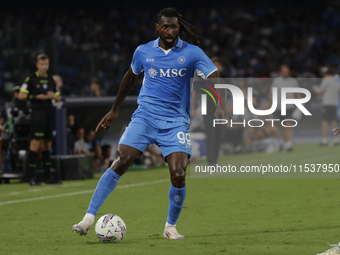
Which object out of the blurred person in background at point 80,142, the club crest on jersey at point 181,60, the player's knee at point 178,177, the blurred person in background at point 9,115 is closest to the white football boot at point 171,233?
the player's knee at point 178,177

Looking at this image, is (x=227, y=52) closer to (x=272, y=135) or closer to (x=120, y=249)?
(x=272, y=135)

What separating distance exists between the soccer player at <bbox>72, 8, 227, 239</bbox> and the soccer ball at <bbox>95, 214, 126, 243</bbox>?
13 cm

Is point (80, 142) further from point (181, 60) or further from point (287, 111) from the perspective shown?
point (181, 60)

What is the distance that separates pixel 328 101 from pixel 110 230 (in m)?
11.2

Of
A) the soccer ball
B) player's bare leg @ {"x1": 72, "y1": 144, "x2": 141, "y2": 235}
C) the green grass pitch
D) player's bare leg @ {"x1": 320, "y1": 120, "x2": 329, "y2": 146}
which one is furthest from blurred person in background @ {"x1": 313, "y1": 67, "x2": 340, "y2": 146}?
the soccer ball

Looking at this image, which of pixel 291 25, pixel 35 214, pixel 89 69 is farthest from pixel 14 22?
pixel 291 25

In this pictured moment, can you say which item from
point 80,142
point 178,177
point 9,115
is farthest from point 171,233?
point 80,142

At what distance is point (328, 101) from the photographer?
1559 cm

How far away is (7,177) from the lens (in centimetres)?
1094

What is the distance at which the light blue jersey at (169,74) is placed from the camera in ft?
18.1

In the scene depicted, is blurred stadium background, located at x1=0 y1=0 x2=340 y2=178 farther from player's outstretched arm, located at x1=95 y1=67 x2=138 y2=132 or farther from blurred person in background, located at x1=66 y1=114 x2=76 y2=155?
player's outstretched arm, located at x1=95 y1=67 x2=138 y2=132

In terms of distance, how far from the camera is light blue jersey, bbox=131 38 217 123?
18.1 feet

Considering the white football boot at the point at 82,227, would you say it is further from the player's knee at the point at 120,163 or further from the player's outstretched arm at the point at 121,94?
the player's outstretched arm at the point at 121,94

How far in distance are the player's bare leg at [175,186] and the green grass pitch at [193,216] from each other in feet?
0.36
